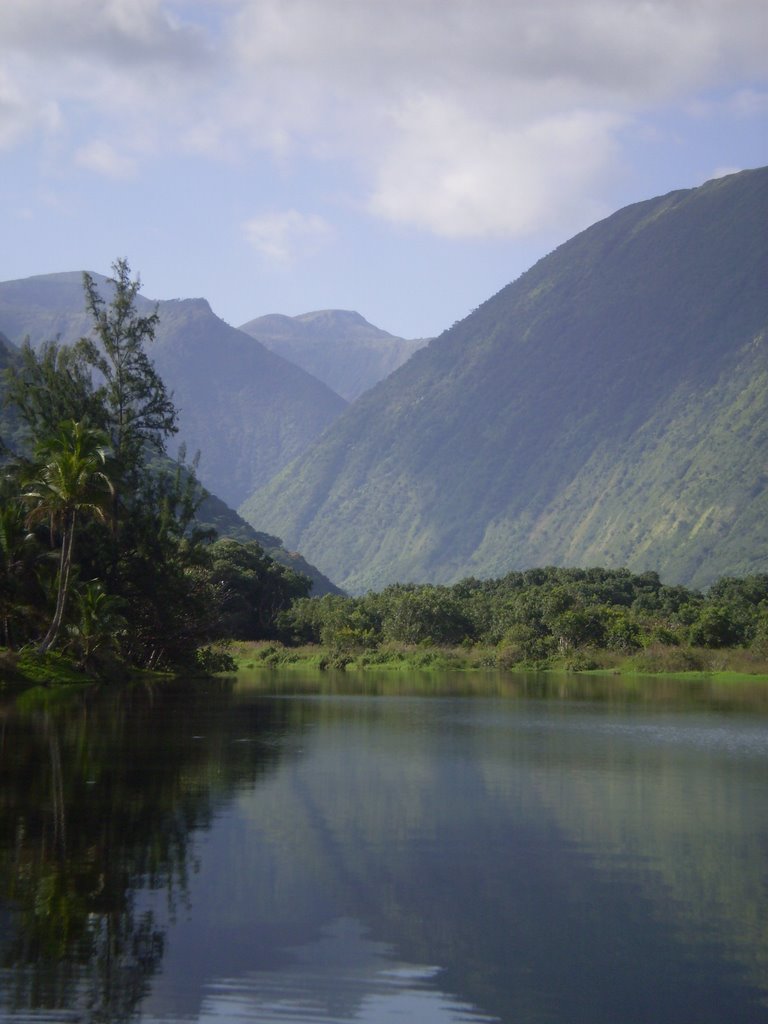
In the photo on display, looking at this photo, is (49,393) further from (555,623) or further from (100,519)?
(555,623)

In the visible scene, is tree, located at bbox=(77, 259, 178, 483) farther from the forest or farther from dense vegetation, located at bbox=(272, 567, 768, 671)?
dense vegetation, located at bbox=(272, 567, 768, 671)

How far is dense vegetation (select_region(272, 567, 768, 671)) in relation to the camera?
305 feet

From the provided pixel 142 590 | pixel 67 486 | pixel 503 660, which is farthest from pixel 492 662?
pixel 67 486

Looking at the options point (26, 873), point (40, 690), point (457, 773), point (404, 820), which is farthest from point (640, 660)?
point (26, 873)

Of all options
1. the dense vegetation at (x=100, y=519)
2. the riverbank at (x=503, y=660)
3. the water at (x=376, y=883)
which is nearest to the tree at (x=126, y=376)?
the dense vegetation at (x=100, y=519)

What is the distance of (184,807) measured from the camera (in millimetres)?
20500

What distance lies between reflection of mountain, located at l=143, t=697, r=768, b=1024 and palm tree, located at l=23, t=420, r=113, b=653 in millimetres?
26492

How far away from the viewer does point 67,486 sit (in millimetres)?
51000

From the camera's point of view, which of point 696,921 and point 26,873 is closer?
point 696,921

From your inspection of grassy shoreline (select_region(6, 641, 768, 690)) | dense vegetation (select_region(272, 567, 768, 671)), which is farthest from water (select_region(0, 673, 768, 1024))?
dense vegetation (select_region(272, 567, 768, 671))

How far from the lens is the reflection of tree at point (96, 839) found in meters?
11.3

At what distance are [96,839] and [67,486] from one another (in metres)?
35.4

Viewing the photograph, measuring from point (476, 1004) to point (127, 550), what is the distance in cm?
5641

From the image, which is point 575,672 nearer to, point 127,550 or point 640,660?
point 640,660
